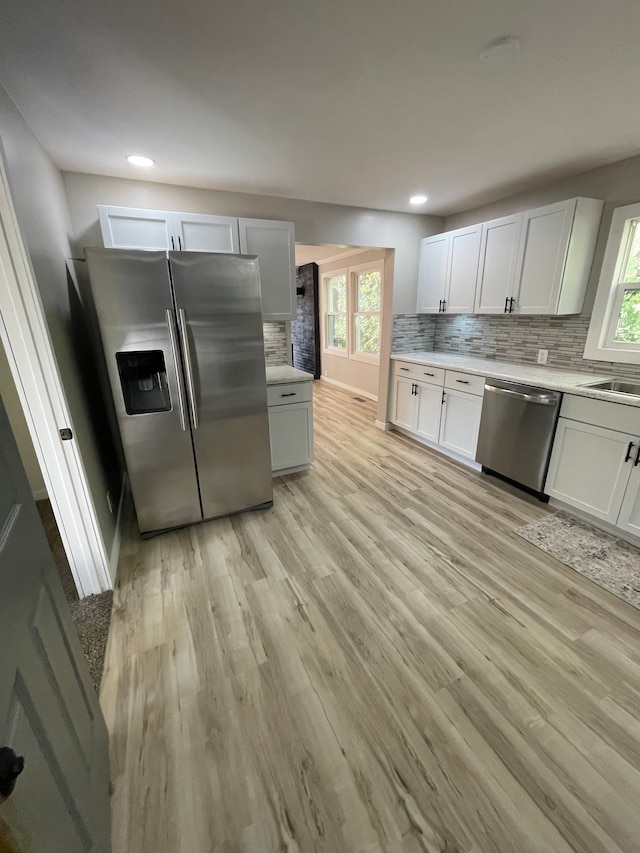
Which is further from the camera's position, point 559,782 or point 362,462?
point 362,462

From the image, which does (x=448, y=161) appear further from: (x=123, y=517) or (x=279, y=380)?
(x=123, y=517)

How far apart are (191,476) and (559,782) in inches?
89.0

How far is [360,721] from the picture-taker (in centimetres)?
135

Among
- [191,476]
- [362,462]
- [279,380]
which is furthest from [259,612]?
[362,462]

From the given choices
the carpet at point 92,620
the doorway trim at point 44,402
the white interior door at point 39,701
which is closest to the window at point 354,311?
the doorway trim at point 44,402

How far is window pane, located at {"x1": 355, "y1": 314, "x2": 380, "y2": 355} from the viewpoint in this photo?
557 cm

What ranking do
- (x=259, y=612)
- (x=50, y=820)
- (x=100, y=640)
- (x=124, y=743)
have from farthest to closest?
1. (x=259, y=612)
2. (x=100, y=640)
3. (x=124, y=743)
4. (x=50, y=820)

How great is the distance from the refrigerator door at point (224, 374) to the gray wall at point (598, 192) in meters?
2.56

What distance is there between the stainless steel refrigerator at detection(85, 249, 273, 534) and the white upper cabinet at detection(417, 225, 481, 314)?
2.25 metres

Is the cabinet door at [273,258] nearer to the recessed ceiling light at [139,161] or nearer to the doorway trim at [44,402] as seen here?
the recessed ceiling light at [139,161]

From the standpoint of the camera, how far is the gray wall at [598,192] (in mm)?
2445

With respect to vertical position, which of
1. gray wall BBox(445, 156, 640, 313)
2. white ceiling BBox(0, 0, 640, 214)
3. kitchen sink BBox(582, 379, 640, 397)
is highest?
white ceiling BBox(0, 0, 640, 214)

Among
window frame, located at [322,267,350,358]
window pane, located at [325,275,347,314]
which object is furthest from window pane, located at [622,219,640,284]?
window pane, located at [325,275,347,314]

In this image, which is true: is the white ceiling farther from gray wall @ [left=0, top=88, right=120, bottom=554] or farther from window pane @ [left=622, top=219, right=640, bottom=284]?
window pane @ [left=622, top=219, right=640, bottom=284]
